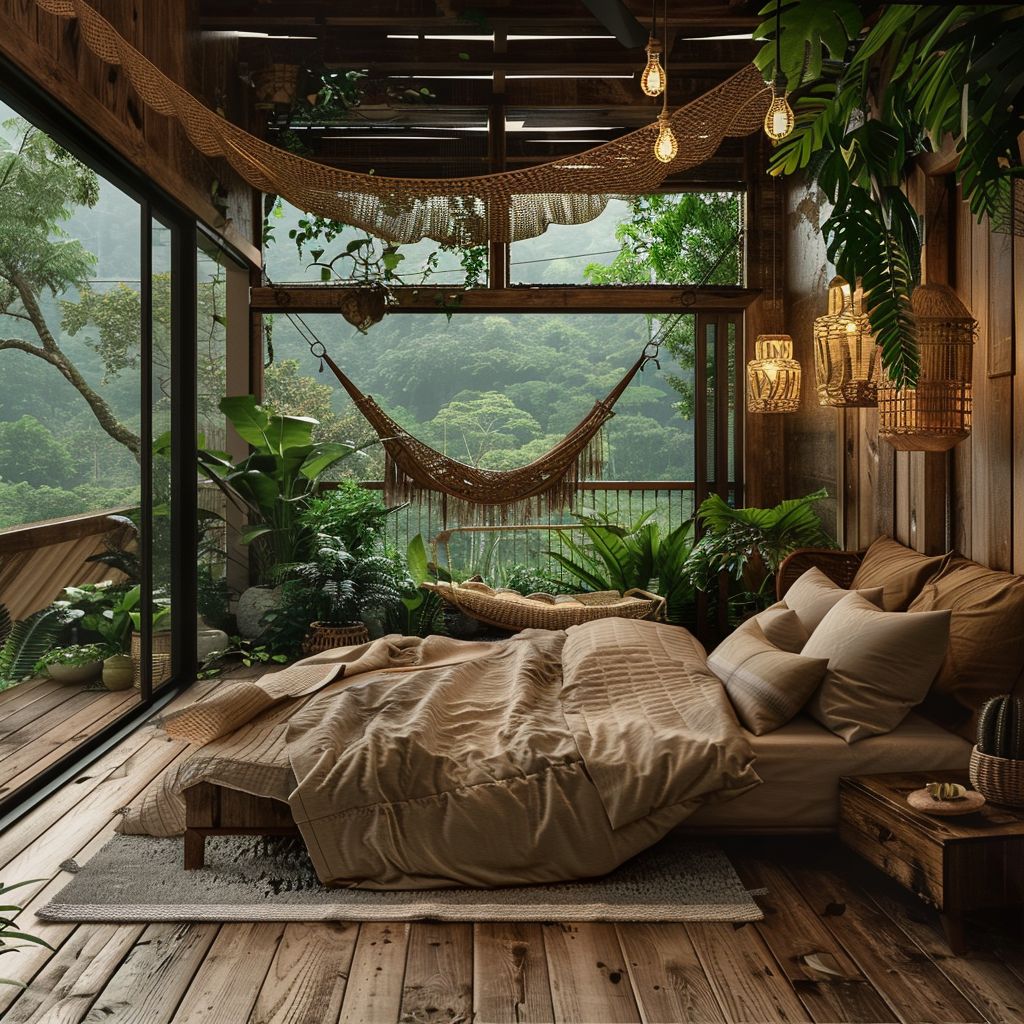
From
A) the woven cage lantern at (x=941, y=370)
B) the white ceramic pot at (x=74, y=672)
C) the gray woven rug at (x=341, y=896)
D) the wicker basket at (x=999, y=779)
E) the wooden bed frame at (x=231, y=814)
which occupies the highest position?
the woven cage lantern at (x=941, y=370)

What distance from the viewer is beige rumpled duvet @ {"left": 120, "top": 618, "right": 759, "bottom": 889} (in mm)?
2461

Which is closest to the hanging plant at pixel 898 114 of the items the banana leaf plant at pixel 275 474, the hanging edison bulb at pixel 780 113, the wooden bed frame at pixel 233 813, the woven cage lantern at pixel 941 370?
the hanging edison bulb at pixel 780 113

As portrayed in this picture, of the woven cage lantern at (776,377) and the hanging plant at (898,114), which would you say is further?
the woven cage lantern at (776,377)

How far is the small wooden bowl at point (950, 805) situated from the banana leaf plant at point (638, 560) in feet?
10.0

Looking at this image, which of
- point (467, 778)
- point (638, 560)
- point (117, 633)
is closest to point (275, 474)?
point (117, 633)

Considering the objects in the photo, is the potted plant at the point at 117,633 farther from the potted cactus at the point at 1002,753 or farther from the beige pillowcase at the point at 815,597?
the potted cactus at the point at 1002,753

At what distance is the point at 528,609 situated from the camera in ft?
16.3

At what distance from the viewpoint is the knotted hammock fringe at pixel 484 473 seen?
5250 millimetres

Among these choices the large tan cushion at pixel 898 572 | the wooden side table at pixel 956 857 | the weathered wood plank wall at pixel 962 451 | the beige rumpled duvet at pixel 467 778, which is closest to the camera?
the wooden side table at pixel 956 857

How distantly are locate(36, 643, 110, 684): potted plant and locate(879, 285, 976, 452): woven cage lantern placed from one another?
2608mm

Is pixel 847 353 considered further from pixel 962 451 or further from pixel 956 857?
pixel 956 857

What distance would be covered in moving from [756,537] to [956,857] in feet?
8.15

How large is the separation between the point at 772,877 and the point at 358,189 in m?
2.31

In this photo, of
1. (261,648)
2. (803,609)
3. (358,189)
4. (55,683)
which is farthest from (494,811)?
(261,648)
